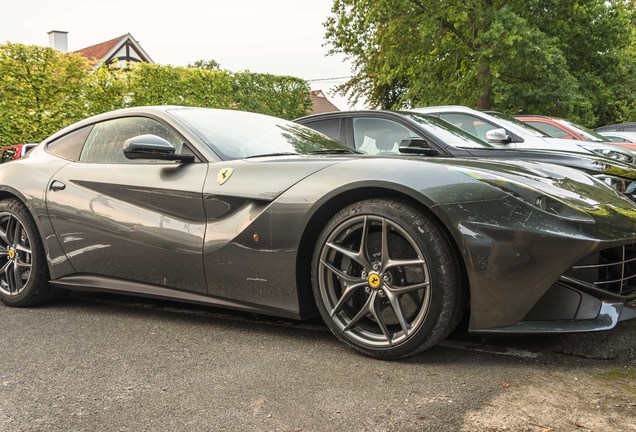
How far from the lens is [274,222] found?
3.17 meters

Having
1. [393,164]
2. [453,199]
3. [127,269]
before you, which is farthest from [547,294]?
[127,269]

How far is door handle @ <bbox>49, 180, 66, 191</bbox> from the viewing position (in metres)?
4.12

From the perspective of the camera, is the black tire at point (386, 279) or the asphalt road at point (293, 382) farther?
the black tire at point (386, 279)

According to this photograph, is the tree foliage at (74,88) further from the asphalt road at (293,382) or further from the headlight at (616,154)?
the asphalt road at (293,382)

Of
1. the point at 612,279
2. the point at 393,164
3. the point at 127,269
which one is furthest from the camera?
the point at 127,269

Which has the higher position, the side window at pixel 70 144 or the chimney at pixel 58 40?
the chimney at pixel 58 40

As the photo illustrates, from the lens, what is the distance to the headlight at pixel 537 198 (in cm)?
271

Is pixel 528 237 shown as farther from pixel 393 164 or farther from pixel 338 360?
pixel 338 360

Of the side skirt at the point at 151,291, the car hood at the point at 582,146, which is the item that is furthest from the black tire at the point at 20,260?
the car hood at the point at 582,146

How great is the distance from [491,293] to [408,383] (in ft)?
1.62

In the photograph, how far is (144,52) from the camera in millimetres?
39500

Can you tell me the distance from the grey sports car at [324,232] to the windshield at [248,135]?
15 mm

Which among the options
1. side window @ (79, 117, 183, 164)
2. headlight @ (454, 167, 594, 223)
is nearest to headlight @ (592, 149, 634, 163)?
headlight @ (454, 167, 594, 223)

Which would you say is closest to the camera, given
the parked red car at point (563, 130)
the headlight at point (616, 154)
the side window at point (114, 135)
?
the side window at point (114, 135)
